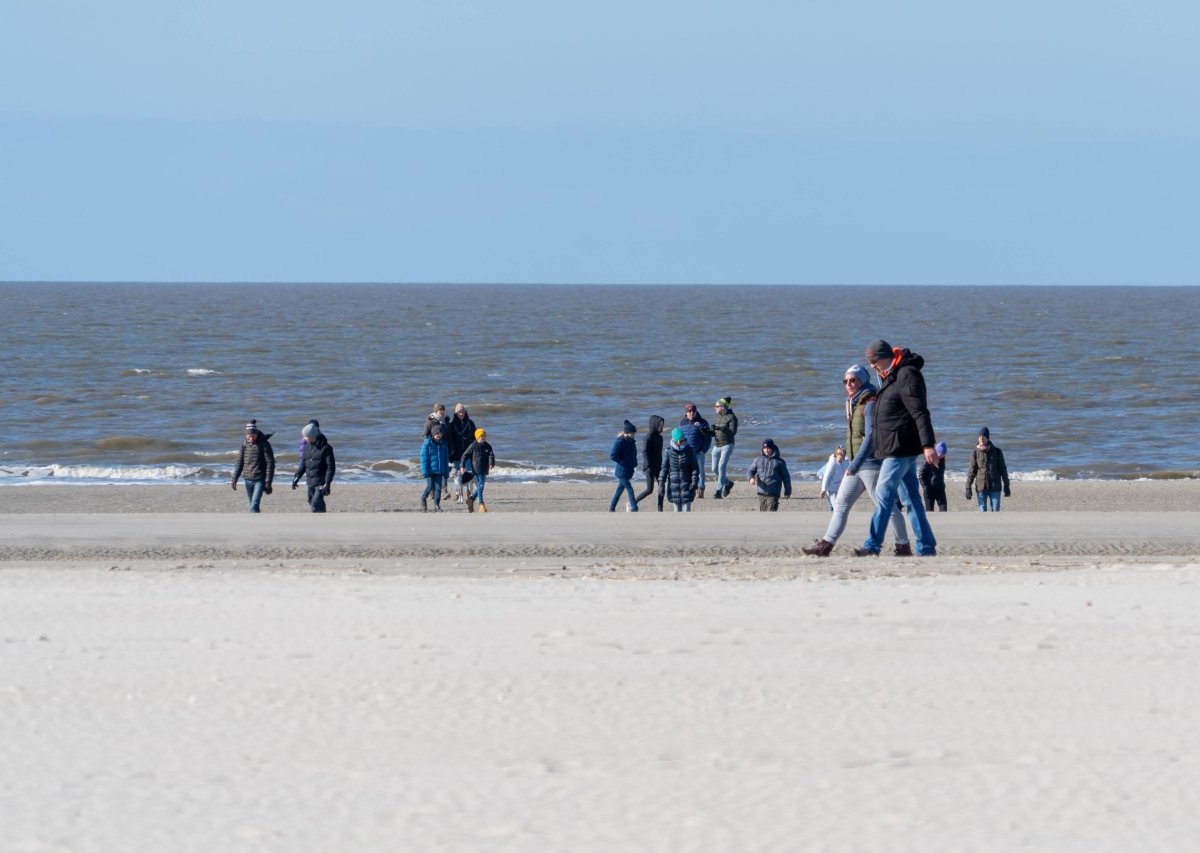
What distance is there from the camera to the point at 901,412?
1044 centimetres

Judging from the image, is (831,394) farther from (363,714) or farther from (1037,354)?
(363,714)

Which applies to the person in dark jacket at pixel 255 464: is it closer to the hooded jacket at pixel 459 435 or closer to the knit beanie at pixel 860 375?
the hooded jacket at pixel 459 435

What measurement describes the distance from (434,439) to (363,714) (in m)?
13.7

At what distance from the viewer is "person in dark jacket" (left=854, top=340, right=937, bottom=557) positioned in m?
10.3

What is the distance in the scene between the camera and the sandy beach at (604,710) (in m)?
4.82

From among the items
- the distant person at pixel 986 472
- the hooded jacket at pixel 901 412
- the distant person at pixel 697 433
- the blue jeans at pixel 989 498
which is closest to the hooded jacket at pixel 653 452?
the distant person at pixel 697 433

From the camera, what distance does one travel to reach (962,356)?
6681cm

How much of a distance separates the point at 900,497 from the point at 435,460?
31.4 ft

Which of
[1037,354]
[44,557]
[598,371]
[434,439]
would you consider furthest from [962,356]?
[44,557]

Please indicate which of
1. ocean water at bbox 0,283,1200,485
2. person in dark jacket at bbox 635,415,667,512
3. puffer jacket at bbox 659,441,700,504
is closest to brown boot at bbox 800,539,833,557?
puffer jacket at bbox 659,441,700,504

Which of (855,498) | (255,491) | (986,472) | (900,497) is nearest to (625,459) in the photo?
(986,472)

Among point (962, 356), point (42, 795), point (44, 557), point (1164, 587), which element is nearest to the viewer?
point (42, 795)

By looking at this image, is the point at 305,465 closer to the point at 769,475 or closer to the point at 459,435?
the point at 459,435

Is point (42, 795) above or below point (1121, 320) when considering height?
below
